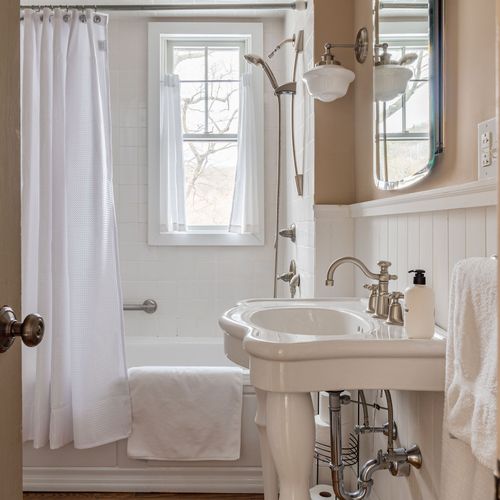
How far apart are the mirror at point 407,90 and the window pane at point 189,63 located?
171 cm

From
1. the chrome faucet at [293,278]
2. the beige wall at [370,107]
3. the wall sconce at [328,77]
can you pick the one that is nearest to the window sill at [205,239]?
the chrome faucet at [293,278]

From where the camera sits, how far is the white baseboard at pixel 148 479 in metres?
Result: 2.08

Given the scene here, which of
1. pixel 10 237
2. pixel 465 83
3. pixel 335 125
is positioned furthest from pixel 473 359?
pixel 335 125

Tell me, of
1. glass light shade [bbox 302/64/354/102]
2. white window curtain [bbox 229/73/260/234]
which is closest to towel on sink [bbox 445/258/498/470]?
glass light shade [bbox 302/64/354/102]

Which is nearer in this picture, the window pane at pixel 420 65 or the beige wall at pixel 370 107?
the beige wall at pixel 370 107

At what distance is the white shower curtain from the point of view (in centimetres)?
203

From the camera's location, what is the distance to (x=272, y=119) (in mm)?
3086

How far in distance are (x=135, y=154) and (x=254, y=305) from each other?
Result: 186 cm

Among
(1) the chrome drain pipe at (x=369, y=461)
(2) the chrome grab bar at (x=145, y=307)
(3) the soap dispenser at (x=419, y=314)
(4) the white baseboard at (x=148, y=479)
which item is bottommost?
(4) the white baseboard at (x=148, y=479)

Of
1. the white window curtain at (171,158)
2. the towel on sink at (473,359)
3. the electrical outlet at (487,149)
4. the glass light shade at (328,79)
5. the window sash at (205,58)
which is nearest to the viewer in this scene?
the towel on sink at (473,359)

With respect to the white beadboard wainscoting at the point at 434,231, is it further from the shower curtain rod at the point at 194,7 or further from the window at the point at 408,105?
the shower curtain rod at the point at 194,7

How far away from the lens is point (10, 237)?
762mm

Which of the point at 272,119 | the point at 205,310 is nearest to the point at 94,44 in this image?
the point at 272,119

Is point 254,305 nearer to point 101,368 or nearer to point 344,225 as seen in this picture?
point 344,225
